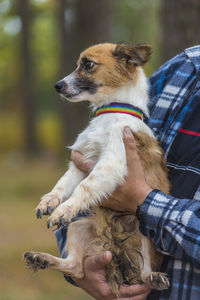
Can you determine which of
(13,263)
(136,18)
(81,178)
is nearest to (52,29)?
(136,18)

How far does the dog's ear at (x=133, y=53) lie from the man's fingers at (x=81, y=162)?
0.73 metres

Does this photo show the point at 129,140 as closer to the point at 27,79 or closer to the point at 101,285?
the point at 101,285

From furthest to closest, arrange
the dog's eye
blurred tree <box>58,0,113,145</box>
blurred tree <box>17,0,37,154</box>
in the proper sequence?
blurred tree <box>17,0,37,154</box>, blurred tree <box>58,0,113,145</box>, the dog's eye

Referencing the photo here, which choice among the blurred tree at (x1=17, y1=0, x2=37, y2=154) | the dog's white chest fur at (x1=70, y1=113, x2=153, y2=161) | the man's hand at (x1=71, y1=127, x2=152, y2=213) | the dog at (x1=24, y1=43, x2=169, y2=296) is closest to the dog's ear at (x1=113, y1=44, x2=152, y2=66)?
the dog at (x1=24, y1=43, x2=169, y2=296)

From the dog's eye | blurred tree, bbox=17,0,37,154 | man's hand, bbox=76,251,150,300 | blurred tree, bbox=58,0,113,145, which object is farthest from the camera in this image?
blurred tree, bbox=17,0,37,154

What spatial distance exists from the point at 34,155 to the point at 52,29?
36.9 ft

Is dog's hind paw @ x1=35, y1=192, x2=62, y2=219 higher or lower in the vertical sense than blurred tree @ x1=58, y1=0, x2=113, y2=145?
higher

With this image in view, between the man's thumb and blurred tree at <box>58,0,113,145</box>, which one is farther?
blurred tree at <box>58,0,113,145</box>

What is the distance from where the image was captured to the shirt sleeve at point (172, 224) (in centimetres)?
226

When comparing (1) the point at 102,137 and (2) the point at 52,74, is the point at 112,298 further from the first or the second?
(2) the point at 52,74

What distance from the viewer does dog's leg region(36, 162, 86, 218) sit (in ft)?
9.29

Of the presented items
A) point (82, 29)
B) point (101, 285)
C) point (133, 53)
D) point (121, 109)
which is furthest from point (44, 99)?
point (101, 285)

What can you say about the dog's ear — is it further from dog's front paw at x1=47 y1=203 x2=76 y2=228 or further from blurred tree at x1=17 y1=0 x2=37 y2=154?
blurred tree at x1=17 y1=0 x2=37 y2=154

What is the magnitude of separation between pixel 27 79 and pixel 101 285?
16.7 m
